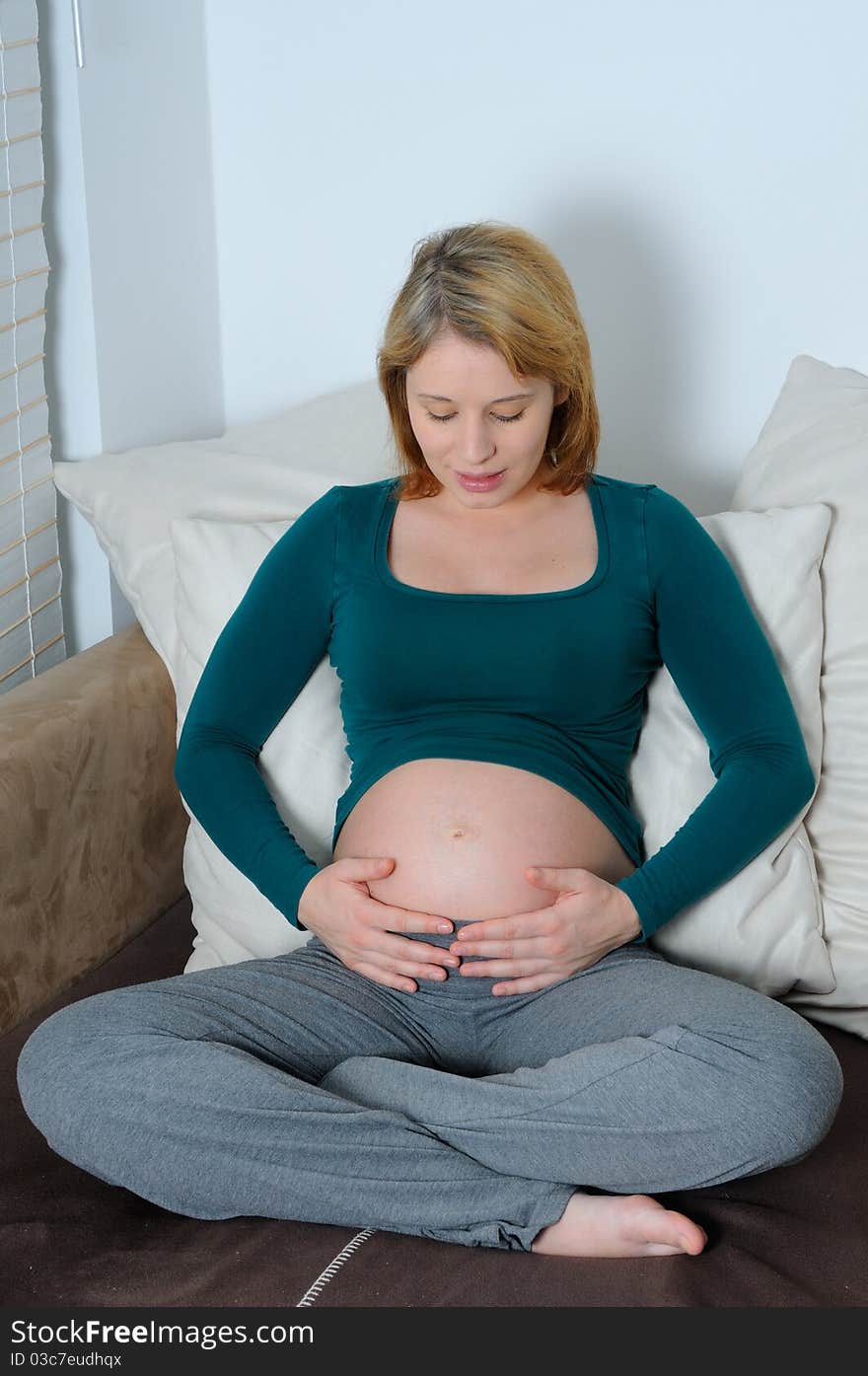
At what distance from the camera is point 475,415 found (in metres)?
1.42

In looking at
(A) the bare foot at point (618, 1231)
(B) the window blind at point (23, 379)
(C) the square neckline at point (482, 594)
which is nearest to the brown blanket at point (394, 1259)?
(A) the bare foot at point (618, 1231)

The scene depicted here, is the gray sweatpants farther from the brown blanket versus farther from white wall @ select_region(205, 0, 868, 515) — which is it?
white wall @ select_region(205, 0, 868, 515)

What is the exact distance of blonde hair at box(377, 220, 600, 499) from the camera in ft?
4.63

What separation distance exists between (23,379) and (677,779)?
952mm

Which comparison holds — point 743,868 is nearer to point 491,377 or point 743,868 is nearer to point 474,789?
point 474,789

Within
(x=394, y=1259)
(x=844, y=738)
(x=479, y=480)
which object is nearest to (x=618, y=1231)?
(x=394, y=1259)

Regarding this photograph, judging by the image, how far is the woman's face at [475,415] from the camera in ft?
4.63

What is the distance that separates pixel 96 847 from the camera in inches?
63.8

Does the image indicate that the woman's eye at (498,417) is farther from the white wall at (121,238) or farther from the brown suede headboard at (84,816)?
the white wall at (121,238)

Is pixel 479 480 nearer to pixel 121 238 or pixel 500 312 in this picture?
pixel 500 312

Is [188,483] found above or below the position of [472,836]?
above

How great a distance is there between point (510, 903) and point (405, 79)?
48.8 inches

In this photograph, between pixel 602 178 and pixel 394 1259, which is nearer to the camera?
pixel 394 1259

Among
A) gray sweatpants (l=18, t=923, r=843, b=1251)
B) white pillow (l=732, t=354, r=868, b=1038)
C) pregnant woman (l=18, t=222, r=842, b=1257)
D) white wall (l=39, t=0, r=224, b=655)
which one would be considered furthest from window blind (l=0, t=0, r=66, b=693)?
white pillow (l=732, t=354, r=868, b=1038)
